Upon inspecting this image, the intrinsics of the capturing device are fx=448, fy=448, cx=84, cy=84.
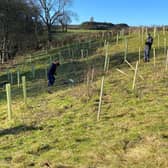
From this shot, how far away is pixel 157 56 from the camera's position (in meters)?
31.8

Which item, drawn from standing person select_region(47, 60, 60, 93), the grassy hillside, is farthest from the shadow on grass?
standing person select_region(47, 60, 60, 93)

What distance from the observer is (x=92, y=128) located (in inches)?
563

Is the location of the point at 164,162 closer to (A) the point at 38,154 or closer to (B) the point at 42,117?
(A) the point at 38,154

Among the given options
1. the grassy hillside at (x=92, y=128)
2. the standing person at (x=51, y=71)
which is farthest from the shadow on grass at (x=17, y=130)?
the standing person at (x=51, y=71)

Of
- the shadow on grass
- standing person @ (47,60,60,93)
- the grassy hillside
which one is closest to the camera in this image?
the grassy hillside

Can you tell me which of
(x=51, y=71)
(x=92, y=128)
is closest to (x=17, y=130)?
(x=92, y=128)

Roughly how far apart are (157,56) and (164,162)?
2158 cm

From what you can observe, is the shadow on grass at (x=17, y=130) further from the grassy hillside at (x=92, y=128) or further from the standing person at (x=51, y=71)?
the standing person at (x=51, y=71)

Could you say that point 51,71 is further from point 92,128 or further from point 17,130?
point 92,128

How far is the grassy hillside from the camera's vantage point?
11617 millimetres

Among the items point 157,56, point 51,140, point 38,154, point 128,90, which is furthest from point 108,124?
point 157,56

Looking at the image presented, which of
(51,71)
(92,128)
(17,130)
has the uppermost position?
(51,71)

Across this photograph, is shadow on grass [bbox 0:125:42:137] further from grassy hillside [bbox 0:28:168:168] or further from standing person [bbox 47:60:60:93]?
standing person [bbox 47:60:60:93]

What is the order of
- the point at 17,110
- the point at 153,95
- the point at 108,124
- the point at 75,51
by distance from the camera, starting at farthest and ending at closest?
the point at 75,51, the point at 17,110, the point at 153,95, the point at 108,124
